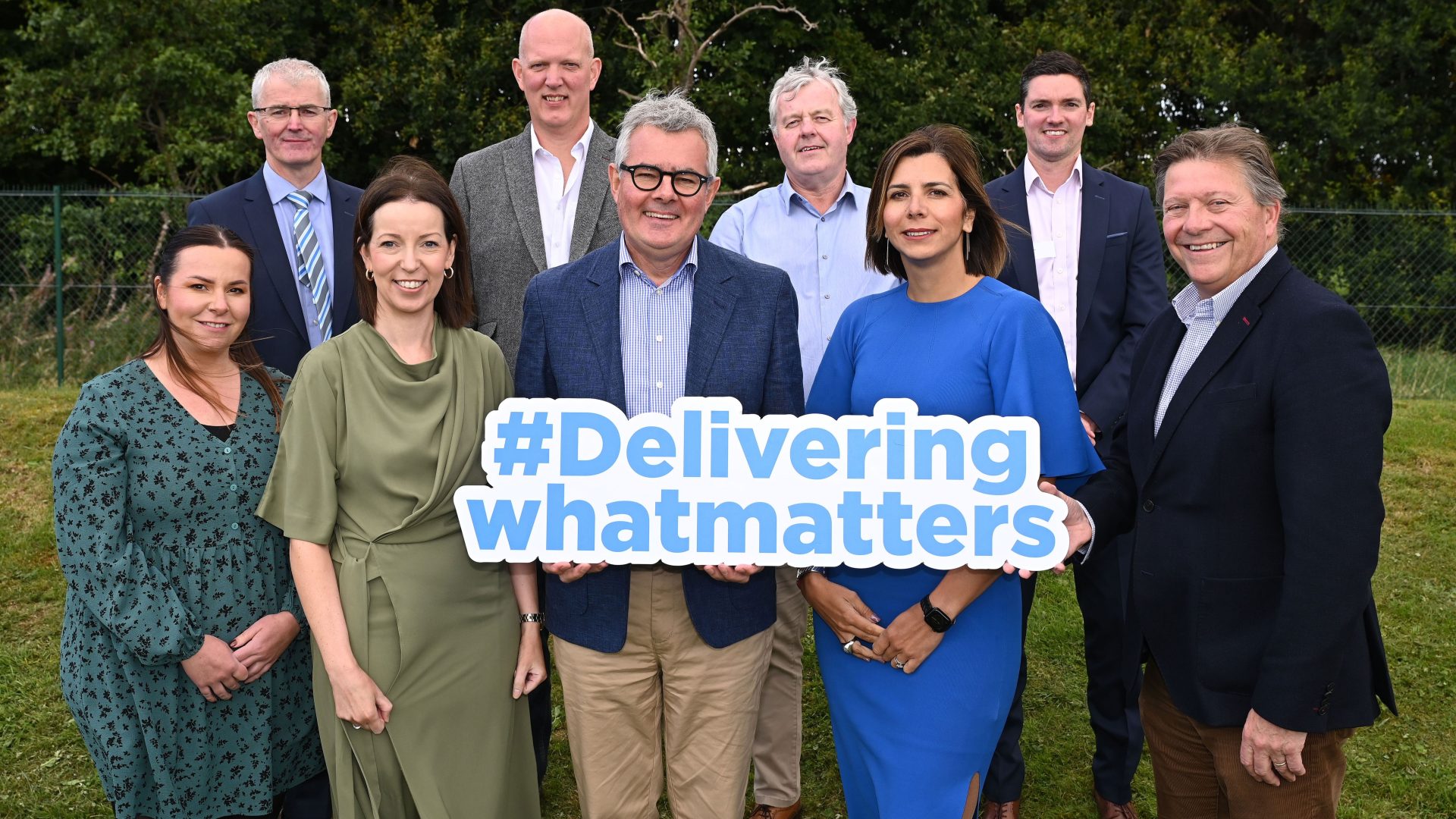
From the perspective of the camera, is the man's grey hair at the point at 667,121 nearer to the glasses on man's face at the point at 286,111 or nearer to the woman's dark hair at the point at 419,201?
the woman's dark hair at the point at 419,201

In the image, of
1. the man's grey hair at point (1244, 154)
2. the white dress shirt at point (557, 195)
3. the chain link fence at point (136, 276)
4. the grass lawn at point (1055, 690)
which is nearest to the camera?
the man's grey hair at point (1244, 154)

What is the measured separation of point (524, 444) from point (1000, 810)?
236cm

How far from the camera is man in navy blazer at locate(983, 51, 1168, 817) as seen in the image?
4059 mm

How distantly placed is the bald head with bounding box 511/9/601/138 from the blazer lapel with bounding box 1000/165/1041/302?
1.61 m

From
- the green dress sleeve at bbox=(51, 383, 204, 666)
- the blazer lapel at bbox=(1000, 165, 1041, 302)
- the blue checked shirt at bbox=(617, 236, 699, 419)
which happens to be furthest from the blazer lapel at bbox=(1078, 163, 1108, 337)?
the green dress sleeve at bbox=(51, 383, 204, 666)

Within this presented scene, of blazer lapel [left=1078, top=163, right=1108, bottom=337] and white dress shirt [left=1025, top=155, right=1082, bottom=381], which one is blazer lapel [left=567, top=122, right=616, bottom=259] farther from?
blazer lapel [left=1078, top=163, right=1108, bottom=337]

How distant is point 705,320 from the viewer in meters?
2.89

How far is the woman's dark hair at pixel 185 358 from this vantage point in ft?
10.0

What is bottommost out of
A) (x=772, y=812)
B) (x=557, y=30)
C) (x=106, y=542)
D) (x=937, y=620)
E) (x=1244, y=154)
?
(x=772, y=812)

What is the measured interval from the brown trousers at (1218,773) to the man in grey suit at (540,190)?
1943 millimetres

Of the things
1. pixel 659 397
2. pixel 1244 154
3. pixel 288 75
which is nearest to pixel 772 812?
pixel 659 397

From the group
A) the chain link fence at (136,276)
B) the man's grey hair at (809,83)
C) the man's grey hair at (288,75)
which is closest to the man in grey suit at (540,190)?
the man's grey hair at (809,83)

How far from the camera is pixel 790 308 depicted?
2.98 metres

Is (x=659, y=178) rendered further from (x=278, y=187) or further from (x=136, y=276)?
(x=136, y=276)
